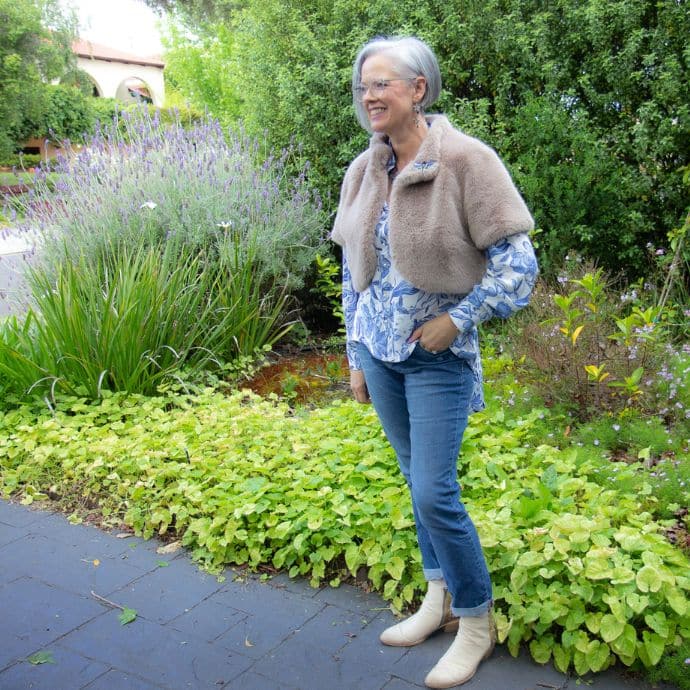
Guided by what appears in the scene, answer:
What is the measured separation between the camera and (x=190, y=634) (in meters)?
A: 3.04

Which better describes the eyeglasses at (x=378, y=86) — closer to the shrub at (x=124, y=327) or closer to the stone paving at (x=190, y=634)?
the stone paving at (x=190, y=634)

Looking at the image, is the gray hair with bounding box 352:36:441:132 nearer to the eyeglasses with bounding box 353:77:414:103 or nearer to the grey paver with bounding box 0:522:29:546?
the eyeglasses with bounding box 353:77:414:103

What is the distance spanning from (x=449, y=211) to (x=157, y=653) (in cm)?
189

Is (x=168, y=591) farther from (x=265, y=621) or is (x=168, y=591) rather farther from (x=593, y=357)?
(x=593, y=357)

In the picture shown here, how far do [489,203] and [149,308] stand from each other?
3382 mm

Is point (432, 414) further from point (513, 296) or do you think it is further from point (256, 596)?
point (256, 596)

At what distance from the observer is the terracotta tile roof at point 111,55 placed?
47.3 metres

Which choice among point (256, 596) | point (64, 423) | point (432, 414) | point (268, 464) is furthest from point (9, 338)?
point (432, 414)

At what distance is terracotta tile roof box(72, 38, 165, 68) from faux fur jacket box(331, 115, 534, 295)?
48055mm

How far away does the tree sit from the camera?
28.8 metres

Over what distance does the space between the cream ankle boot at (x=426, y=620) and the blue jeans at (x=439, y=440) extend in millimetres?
Result: 206

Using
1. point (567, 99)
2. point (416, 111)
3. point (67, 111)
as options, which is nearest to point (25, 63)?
point (67, 111)

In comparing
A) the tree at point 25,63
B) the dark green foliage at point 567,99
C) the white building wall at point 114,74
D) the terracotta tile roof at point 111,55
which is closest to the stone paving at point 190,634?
the dark green foliage at point 567,99

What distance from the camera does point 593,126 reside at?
5.97m
